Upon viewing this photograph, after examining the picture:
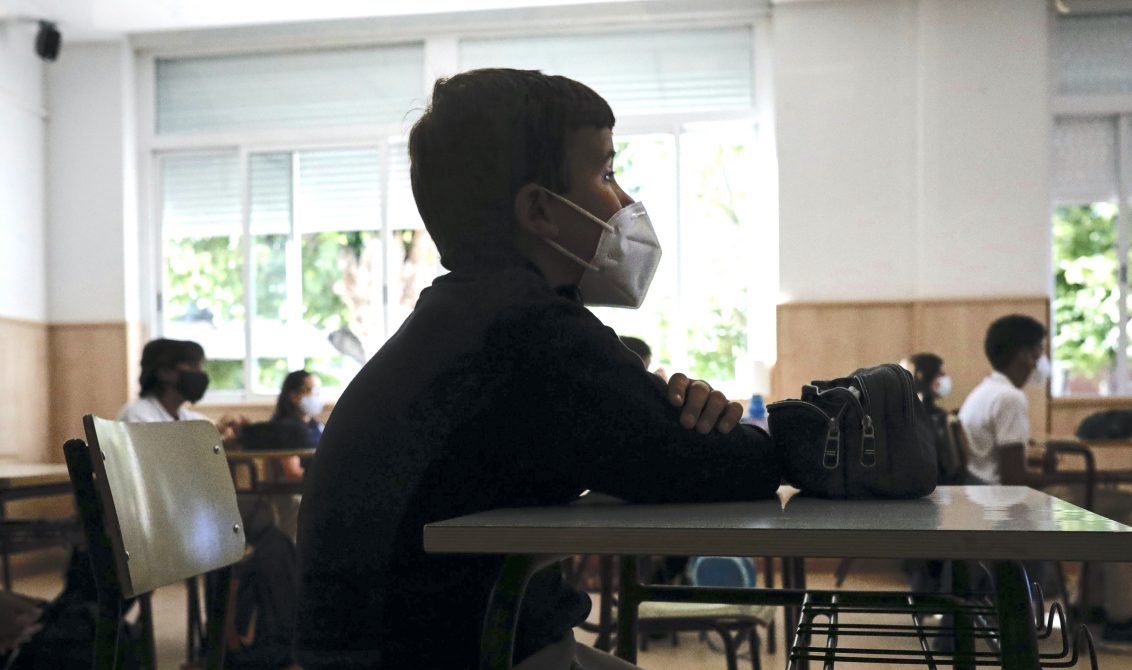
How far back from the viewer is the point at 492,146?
3.95 feet

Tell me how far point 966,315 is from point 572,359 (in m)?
5.68

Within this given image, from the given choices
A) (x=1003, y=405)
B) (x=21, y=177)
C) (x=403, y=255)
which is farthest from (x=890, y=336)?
(x=21, y=177)

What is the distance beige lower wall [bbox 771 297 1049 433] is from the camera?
6297mm

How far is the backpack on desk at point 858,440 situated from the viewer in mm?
1154

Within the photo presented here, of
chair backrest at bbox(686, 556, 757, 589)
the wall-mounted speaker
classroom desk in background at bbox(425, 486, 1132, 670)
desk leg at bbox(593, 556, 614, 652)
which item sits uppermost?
the wall-mounted speaker

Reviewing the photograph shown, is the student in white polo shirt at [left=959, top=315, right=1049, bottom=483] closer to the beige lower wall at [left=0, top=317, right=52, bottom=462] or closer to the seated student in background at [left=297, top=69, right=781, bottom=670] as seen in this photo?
the seated student in background at [left=297, top=69, right=781, bottom=670]

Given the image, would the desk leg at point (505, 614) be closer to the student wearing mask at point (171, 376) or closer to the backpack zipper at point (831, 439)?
the backpack zipper at point (831, 439)

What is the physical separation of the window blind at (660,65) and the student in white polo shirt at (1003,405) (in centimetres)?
257

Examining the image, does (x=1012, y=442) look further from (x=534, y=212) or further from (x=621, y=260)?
(x=534, y=212)

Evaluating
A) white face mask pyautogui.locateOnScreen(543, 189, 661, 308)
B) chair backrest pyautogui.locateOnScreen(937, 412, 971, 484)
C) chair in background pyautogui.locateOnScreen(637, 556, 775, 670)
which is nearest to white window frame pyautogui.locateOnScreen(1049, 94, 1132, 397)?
chair backrest pyautogui.locateOnScreen(937, 412, 971, 484)

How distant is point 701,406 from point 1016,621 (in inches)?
12.8

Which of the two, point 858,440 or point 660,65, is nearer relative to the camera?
point 858,440

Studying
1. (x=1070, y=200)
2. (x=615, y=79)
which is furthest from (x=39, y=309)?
(x=1070, y=200)

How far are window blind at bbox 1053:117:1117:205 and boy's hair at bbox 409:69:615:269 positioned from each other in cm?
594
